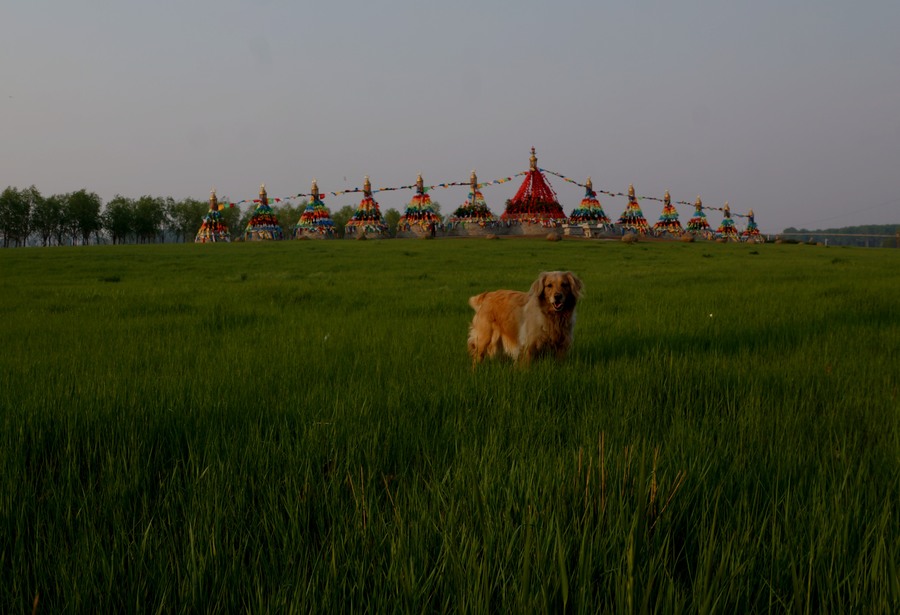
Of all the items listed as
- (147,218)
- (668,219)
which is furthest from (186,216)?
(668,219)

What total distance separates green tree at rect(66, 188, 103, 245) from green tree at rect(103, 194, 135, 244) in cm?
132

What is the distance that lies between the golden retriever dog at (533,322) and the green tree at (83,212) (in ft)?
269

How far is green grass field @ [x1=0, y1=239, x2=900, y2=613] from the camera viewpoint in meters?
1.27

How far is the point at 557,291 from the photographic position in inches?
189

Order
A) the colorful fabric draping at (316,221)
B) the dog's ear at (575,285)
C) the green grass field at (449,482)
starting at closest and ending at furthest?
the green grass field at (449,482)
the dog's ear at (575,285)
the colorful fabric draping at (316,221)

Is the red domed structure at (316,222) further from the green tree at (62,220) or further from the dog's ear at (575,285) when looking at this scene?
the dog's ear at (575,285)

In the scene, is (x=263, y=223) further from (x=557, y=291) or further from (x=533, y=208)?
(x=557, y=291)

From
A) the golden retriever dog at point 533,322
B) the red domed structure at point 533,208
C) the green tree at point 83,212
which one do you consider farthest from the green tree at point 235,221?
the golden retriever dog at point 533,322

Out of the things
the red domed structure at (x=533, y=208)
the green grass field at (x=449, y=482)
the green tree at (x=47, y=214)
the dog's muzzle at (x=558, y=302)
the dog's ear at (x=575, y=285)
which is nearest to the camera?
the green grass field at (x=449, y=482)

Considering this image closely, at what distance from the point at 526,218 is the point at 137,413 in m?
53.2

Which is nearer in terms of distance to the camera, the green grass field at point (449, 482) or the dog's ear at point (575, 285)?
the green grass field at point (449, 482)

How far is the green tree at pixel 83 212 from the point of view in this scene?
230ft

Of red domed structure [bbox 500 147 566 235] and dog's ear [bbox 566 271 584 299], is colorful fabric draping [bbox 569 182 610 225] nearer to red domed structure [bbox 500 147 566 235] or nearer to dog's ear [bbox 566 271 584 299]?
red domed structure [bbox 500 147 566 235]

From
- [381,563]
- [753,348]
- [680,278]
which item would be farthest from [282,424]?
[680,278]
